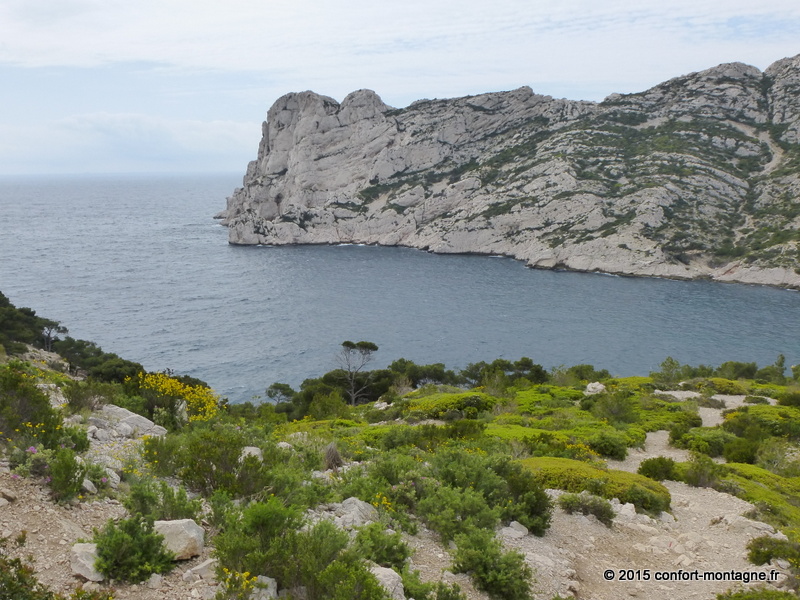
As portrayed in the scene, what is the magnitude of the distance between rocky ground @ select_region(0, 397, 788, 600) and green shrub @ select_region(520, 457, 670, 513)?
14.5 inches

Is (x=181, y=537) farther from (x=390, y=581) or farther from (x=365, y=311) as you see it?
(x=365, y=311)

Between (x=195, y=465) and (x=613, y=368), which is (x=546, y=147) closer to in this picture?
(x=613, y=368)

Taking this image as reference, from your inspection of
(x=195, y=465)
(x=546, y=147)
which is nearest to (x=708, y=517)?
(x=195, y=465)

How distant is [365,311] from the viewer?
7869cm

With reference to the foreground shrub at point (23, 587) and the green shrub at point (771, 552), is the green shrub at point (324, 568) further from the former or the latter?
the green shrub at point (771, 552)

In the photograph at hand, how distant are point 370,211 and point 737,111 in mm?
95422

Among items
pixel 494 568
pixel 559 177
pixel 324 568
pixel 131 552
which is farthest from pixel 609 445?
pixel 559 177

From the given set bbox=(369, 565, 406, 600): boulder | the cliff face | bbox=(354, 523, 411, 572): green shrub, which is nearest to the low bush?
bbox=(369, 565, 406, 600): boulder

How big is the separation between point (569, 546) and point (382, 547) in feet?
13.8

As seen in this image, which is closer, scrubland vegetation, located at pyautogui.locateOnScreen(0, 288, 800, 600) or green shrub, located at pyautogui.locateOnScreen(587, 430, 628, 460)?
scrubland vegetation, located at pyautogui.locateOnScreen(0, 288, 800, 600)

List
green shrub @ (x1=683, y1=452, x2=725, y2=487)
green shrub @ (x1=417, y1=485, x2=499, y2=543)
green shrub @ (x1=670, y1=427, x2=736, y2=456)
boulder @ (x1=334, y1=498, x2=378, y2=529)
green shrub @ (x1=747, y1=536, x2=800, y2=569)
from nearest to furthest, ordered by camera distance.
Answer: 1. boulder @ (x1=334, y1=498, x2=378, y2=529)
2. green shrub @ (x1=417, y1=485, x2=499, y2=543)
3. green shrub @ (x1=747, y1=536, x2=800, y2=569)
4. green shrub @ (x1=683, y1=452, x2=725, y2=487)
5. green shrub @ (x1=670, y1=427, x2=736, y2=456)

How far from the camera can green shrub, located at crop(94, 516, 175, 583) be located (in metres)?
6.23

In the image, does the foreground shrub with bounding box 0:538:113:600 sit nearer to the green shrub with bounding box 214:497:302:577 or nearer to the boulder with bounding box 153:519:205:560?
the boulder with bounding box 153:519:205:560

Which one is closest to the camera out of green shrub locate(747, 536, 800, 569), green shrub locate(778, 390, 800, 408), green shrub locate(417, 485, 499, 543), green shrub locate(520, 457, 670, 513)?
green shrub locate(417, 485, 499, 543)
